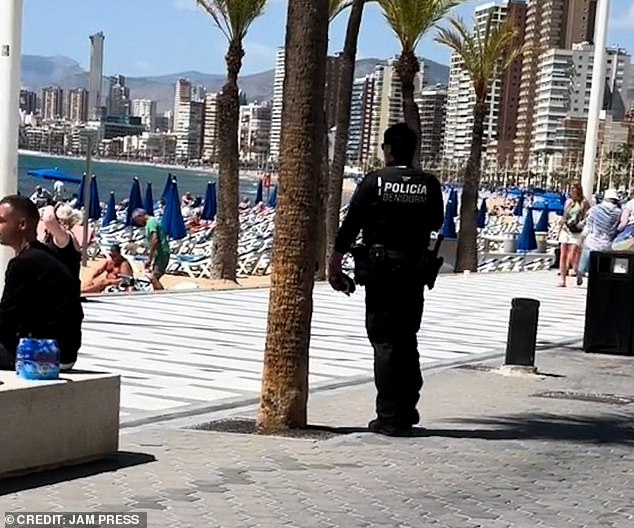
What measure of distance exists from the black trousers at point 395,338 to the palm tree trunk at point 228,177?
15.5 meters

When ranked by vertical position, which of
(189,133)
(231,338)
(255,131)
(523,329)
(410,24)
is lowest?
(231,338)

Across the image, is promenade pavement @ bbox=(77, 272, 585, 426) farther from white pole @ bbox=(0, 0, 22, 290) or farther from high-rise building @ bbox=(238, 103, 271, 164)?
high-rise building @ bbox=(238, 103, 271, 164)

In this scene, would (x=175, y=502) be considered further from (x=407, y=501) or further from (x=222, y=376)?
(x=222, y=376)

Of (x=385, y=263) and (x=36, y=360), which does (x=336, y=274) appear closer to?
(x=385, y=263)

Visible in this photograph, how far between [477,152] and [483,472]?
25.2 m

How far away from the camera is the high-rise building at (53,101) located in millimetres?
142250

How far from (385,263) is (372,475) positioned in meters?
1.51

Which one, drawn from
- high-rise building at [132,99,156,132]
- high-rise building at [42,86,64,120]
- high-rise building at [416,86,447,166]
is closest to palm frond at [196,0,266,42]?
high-rise building at [416,86,447,166]

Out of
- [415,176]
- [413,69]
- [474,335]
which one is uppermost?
[413,69]

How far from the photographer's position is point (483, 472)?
7.02 m

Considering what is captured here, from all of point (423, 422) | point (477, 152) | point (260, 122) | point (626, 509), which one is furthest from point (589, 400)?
point (260, 122)

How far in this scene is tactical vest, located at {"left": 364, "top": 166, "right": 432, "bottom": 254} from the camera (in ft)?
25.5

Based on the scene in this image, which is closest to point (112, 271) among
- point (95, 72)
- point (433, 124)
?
point (95, 72)

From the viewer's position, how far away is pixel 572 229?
21.0 meters
